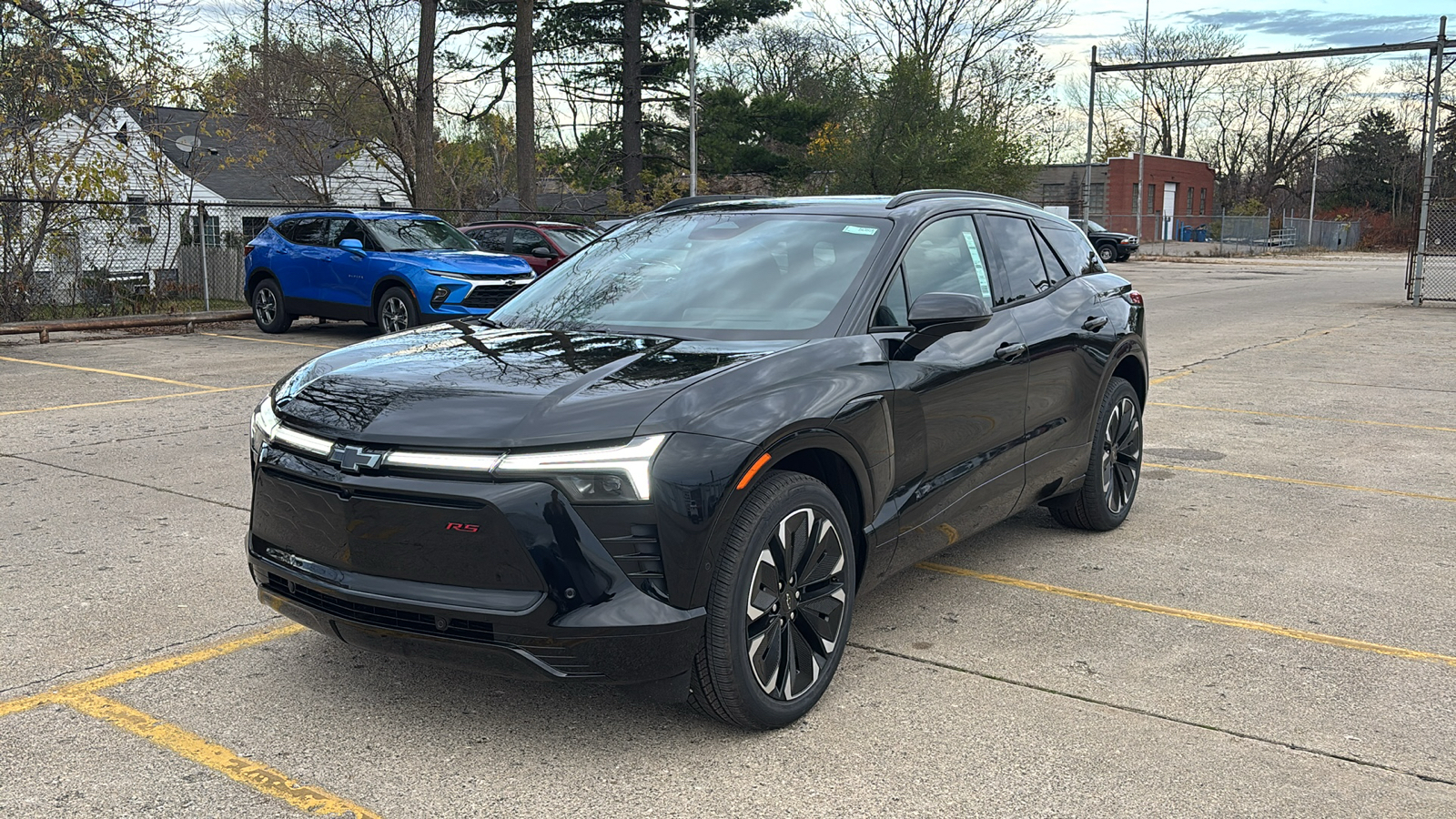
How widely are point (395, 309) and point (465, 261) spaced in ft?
3.60

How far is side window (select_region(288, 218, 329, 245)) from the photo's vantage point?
1683 centimetres

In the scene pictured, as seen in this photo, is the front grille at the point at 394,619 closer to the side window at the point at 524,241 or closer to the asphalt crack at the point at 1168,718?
the asphalt crack at the point at 1168,718

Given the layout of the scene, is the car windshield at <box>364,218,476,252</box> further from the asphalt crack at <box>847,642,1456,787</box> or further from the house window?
the asphalt crack at <box>847,642,1456,787</box>

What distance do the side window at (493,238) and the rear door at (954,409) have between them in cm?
1486

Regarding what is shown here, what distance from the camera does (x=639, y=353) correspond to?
3.90 m

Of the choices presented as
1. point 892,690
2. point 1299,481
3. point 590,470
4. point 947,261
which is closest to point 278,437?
point 590,470

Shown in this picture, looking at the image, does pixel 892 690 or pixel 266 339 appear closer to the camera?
pixel 892 690

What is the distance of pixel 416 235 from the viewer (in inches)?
661

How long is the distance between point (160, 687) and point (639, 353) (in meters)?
1.92

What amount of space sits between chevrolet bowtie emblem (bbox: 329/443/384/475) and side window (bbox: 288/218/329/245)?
46.7 ft

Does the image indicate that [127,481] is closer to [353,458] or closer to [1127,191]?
[353,458]

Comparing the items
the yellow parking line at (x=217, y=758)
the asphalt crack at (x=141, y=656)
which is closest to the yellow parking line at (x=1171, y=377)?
the asphalt crack at (x=141, y=656)

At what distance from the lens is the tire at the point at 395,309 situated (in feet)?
51.2

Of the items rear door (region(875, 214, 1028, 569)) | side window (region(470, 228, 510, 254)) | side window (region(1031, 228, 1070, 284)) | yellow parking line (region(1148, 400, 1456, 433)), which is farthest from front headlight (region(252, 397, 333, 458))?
side window (region(470, 228, 510, 254))
